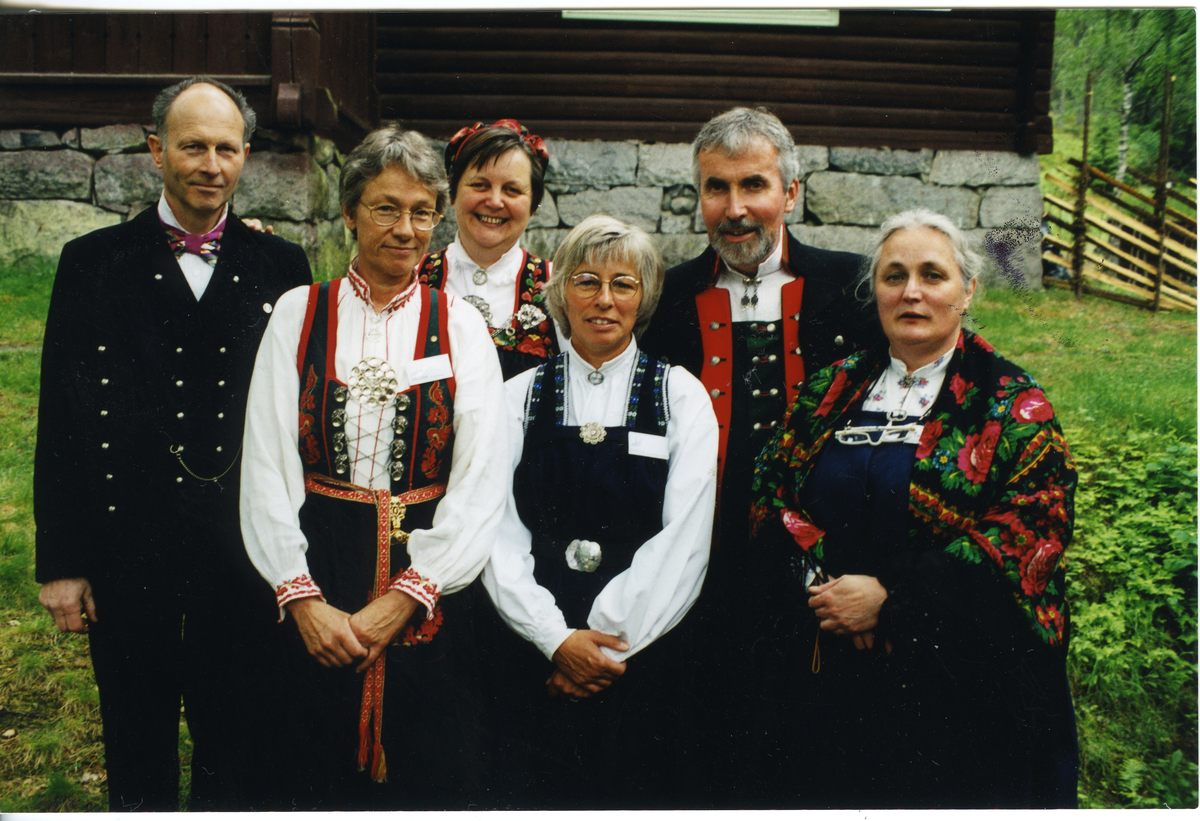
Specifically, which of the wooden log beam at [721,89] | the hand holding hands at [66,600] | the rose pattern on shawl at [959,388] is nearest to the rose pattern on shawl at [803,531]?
the rose pattern on shawl at [959,388]

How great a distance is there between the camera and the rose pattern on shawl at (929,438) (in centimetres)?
209

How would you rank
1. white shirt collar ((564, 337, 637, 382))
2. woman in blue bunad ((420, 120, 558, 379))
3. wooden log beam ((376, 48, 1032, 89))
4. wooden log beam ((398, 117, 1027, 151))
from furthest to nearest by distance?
1. wooden log beam ((398, 117, 1027, 151))
2. wooden log beam ((376, 48, 1032, 89))
3. woman in blue bunad ((420, 120, 558, 379))
4. white shirt collar ((564, 337, 637, 382))

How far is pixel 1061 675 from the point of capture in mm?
2205

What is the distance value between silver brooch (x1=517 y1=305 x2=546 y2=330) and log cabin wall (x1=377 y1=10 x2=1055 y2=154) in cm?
167

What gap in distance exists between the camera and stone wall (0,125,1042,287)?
3154 mm

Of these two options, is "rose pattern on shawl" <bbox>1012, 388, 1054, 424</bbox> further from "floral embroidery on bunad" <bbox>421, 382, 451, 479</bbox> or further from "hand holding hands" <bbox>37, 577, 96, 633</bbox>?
"hand holding hands" <bbox>37, 577, 96, 633</bbox>

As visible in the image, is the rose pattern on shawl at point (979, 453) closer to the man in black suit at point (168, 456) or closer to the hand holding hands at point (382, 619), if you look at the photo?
the hand holding hands at point (382, 619)

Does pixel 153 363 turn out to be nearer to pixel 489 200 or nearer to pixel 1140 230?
pixel 489 200

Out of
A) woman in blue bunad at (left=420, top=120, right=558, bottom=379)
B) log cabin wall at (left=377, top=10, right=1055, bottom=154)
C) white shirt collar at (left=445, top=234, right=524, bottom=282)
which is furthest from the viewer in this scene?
log cabin wall at (left=377, top=10, right=1055, bottom=154)

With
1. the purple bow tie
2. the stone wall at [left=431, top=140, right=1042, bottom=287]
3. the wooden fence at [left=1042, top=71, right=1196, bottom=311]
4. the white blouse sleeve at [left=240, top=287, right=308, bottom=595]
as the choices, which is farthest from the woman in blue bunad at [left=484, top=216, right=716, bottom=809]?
the stone wall at [left=431, top=140, right=1042, bottom=287]

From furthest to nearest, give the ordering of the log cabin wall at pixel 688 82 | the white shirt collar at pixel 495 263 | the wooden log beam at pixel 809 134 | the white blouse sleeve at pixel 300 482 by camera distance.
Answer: the wooden log beam at pixel 809 134
the log cabin wall at pixel 688 82
the white shirt collar at pixel 495 263
the white blouse sleeve at pixel 300 482

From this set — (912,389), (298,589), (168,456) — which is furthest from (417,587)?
(912,389)

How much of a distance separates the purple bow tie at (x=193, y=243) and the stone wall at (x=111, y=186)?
27.5 inches

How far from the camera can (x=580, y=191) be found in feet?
16.3
